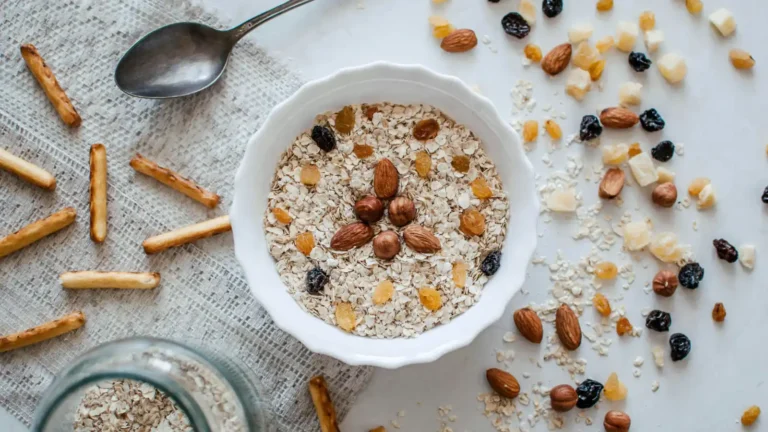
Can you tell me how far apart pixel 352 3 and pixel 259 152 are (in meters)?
0.33

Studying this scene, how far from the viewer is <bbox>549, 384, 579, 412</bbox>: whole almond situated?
4.01 ft

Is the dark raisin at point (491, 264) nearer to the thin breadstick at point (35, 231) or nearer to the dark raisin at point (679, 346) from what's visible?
the dark raisin at point (679, 346)

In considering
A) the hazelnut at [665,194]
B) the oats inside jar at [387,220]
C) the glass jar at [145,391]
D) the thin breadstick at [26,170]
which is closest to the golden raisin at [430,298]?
the oats inside jar at [387,220]

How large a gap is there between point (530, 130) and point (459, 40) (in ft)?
0.65

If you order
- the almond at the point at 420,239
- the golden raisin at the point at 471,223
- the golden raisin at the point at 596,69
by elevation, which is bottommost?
the almond at the point at 420,239

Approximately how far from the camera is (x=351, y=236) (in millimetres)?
1145

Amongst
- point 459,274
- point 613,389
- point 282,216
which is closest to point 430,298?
point 459,274

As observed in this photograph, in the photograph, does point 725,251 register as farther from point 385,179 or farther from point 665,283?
point 385,179

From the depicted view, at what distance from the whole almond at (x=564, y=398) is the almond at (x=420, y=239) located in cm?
33

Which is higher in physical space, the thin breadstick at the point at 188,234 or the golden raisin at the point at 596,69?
the golden raisin at the point at 596,69

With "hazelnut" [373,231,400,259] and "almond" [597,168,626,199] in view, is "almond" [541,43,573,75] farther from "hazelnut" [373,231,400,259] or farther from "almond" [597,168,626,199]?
"hazelnut" [373,231,400,259]

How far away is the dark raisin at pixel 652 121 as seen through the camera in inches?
49.5

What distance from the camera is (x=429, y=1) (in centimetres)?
127

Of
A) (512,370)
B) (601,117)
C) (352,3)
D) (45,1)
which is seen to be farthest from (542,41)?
(45,1)
